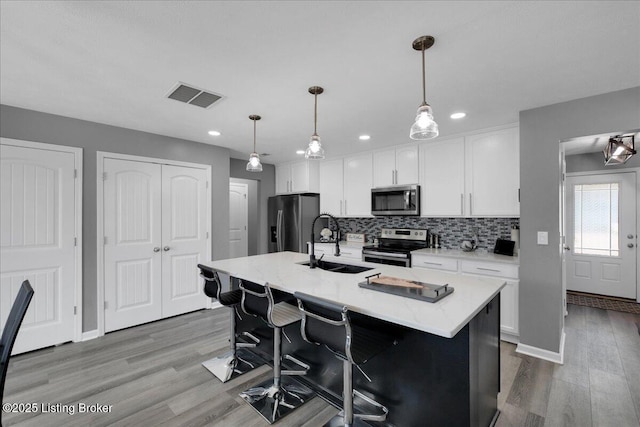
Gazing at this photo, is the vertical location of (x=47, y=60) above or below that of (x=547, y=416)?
above

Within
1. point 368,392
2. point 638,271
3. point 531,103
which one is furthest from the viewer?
point 638,271

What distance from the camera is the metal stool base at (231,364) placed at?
2441 mm

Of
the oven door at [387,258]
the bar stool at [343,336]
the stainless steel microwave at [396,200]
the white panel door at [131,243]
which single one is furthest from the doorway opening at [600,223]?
the white panel door at [131,243]

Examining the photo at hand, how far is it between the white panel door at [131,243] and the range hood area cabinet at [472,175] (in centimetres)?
355

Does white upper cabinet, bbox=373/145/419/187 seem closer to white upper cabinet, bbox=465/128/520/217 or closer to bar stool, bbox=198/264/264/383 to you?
white upper cabinet, bbox=465/128/520/217

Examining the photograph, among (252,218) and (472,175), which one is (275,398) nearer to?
(472,175)

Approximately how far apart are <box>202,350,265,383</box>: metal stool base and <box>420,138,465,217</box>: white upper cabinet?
2752mm

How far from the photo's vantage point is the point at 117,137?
3.39 m

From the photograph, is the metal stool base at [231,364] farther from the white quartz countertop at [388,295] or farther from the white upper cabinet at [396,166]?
the white upper cabinet at [396,166]

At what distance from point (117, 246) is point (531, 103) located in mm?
4589

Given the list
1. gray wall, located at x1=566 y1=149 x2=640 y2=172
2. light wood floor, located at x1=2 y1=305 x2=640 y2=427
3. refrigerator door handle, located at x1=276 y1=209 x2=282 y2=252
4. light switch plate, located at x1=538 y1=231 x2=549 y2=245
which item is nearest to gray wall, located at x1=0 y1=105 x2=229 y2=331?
light wood floor, located at x1=2 y1=305 x2=640 y2=427

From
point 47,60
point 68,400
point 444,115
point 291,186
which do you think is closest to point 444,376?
point 444,115

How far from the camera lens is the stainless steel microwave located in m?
3.93

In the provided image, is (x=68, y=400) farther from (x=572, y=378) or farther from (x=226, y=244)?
(x=572, y=378)
